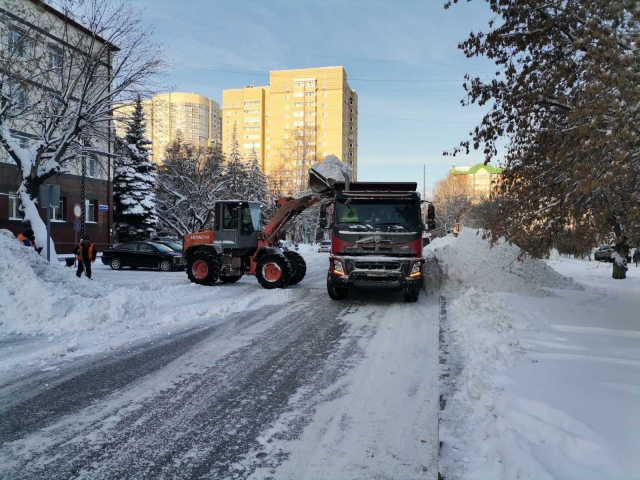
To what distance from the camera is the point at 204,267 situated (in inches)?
591

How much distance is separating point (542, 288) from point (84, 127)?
48.8ft

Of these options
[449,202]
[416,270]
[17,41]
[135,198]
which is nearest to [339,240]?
[416,270]

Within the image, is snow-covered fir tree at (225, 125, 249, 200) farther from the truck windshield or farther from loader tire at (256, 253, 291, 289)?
the truck windshield

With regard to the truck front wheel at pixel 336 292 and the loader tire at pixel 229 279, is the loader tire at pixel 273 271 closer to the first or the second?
the loader tire at pixel 229 279

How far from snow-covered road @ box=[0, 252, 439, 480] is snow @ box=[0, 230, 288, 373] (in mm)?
292

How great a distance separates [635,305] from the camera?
10477 mm

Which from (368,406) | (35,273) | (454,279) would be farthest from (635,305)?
(35,273)

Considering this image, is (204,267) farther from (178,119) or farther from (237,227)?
(178,119)

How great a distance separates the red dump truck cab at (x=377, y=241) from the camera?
1100 centimetres

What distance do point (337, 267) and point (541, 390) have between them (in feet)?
22.8

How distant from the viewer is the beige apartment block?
17375mm

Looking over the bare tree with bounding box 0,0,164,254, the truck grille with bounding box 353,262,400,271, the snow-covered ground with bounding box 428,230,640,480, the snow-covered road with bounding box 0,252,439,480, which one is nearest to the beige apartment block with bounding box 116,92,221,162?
the bare tree with bounding box 0,0,164,254

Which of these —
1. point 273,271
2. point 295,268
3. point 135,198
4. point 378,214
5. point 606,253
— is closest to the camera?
point 378,214

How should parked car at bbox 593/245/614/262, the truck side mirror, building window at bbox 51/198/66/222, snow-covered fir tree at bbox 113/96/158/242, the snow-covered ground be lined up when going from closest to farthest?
1. the snow-covered ground
2. the truck side mirror
3. parked car at bbox 593/245/614/262
4. building window at bbox 51/198/66/222
5. snow-covered fir tree at bbox 113/96/158/242
